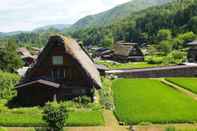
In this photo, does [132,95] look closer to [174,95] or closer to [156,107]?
[174,95]

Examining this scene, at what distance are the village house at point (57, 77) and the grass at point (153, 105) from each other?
377 centimetres

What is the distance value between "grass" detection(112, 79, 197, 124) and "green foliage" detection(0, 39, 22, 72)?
23.6 meters

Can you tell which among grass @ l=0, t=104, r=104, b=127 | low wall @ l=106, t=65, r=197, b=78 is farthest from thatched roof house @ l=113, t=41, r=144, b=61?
grass @ l=0, t=104, r=104, b=127

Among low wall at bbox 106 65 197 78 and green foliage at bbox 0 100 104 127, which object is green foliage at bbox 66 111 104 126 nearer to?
green foliage at bbox 0 100 104 127

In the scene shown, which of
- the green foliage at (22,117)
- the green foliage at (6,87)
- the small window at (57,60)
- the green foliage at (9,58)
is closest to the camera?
the green foliage at (22,117)

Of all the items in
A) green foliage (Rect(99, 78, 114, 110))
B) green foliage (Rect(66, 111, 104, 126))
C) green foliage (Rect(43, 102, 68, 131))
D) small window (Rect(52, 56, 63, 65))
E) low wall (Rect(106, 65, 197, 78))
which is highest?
small window (Rect(52, 56, 63, 65))

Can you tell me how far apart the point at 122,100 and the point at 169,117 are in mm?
8558

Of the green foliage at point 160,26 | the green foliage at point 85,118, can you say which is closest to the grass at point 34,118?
the green foliage at point 85,118

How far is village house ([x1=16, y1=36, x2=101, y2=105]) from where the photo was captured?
3591 cm

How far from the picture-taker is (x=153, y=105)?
32.9 meters

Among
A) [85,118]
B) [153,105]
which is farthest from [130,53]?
[85,118]

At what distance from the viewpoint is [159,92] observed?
Result: 40938mm

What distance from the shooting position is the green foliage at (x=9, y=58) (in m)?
60.8

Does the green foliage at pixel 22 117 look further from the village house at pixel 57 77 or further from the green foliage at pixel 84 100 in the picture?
the green foliage at pixel 84 100
